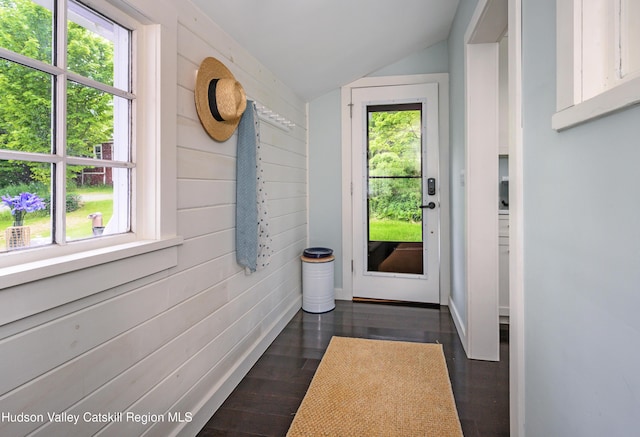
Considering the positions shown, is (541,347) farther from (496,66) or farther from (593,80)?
(496,66)

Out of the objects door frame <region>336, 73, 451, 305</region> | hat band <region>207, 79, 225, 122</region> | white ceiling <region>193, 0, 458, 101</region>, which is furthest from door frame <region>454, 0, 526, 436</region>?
door frame <region>336, 73, 451, 305</region>

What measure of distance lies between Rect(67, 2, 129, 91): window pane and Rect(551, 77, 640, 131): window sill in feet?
4.69

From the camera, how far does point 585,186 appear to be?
2.75 feet

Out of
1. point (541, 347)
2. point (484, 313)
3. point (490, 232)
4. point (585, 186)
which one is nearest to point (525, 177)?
point (585, 186)

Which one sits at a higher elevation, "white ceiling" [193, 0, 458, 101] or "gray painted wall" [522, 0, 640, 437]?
"white ceiling" [193, 0, 458, 101]

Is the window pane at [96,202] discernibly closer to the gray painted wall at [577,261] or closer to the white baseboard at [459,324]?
the gray painted wall at [577,261]

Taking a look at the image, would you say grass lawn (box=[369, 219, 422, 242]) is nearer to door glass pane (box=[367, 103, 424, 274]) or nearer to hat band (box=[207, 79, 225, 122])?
door glass pane (box=[367, 103, 424, 274])

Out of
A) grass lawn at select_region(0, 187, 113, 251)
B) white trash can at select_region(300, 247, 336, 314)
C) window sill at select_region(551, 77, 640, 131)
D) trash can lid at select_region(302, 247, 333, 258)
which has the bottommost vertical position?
white trash can at select_region(300, 247, 336, 314)

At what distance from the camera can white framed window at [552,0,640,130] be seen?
76 centimetres

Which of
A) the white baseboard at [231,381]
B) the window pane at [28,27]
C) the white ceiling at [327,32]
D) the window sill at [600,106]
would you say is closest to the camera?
the window sill at [600,106]

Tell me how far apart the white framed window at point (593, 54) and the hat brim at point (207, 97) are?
1.36 m

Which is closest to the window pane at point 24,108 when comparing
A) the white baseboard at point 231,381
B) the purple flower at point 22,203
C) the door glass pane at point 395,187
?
the purple flower at point 22,203

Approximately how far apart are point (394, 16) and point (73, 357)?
8.91 ft

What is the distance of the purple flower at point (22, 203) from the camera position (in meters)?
0.93
